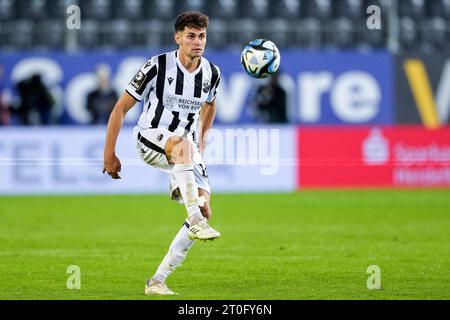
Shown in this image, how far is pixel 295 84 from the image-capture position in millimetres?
22750

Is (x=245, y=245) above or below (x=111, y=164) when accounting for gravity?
below

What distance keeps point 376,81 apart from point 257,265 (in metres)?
11.7

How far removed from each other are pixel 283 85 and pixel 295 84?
280 mm

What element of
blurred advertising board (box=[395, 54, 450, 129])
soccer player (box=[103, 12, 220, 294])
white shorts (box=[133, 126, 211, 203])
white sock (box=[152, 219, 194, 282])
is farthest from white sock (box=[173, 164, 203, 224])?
blurred advertising board (box=[395, 54, 450, 129])

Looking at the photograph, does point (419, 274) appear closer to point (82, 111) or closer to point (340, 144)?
point (340, 144)

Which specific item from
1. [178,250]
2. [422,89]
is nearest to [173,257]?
[178,250]

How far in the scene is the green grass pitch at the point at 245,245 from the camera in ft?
32.2

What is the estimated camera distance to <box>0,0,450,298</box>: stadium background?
69.9 feet

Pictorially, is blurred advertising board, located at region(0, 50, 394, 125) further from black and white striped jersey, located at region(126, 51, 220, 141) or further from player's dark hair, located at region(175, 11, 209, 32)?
player's dark hair, located at region(175, 11, 209, 32)

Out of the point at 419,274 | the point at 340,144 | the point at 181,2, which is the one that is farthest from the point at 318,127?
the point at 419,274

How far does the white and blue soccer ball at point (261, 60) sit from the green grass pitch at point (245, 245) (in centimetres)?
188

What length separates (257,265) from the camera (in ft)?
38.4

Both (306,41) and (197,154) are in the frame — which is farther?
(306,41)

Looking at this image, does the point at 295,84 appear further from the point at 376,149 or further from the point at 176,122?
the point at 176,122
